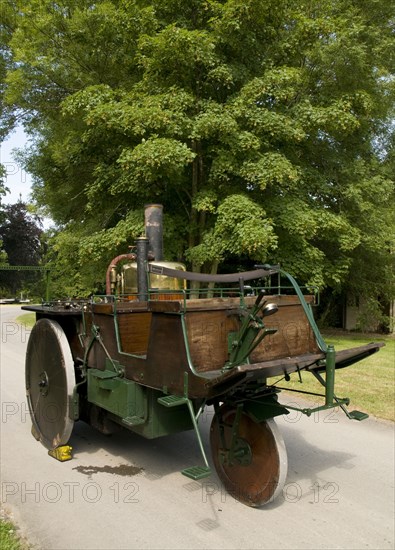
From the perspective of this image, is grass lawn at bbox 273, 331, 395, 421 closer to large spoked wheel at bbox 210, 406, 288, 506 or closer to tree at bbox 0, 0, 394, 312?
large spoked wheel at bbox 210, 406, 288, 506

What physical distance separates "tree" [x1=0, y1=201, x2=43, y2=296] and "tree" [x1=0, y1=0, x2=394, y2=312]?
3439cm

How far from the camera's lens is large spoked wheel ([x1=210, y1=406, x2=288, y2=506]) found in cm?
350

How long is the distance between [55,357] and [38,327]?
1.62ft

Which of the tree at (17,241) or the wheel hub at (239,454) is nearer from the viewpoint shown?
the wheel hub at (239,454)

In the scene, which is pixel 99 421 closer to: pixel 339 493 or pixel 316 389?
pixel 339 493

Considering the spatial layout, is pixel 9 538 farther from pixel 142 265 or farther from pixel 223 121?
pixel 223 121

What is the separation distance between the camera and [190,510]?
11.7 ft

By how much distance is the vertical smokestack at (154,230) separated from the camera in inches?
213

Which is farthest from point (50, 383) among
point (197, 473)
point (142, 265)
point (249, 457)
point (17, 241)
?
point (17, 241)

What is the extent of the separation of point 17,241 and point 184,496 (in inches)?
1837

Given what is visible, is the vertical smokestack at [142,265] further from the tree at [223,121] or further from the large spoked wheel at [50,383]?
the tree at [223,121]

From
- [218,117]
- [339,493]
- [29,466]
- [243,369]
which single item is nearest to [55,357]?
[29,466]

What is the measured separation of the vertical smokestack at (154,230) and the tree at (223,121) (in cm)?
400

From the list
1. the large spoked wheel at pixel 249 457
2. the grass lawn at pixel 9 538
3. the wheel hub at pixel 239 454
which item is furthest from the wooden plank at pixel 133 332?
the grass lawn at pixel 9 538
